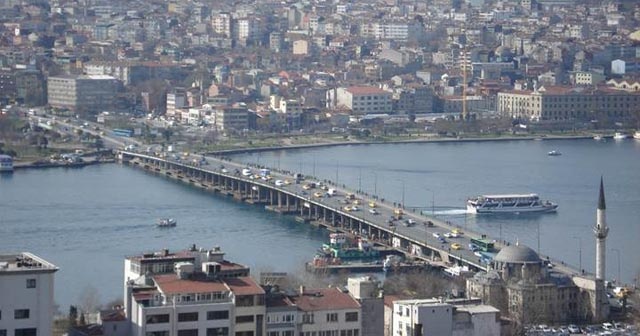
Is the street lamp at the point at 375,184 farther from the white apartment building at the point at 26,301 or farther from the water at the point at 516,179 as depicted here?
the white apartment building at the point at 26,301

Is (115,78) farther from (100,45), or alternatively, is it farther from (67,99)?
(100,45)

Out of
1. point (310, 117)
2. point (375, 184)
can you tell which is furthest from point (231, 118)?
point (375, 184)

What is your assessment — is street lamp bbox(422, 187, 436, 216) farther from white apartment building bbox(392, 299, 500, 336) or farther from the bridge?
white apartment building bbox(392, 299, 500, 336)

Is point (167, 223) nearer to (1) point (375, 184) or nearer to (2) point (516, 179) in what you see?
(1) point (375, 184)

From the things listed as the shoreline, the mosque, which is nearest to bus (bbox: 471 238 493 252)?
the mosque

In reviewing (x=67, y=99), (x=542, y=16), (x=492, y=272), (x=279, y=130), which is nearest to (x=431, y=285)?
(x=492, y=272)

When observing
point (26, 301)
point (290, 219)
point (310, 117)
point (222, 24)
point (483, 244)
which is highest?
point (26, 301)

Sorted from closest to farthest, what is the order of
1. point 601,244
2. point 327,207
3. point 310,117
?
point 601,244, point 327,207, point 310,117
